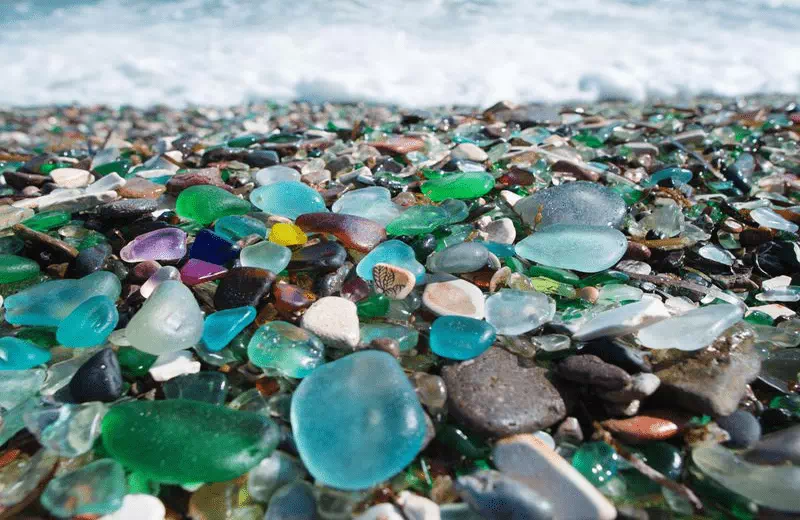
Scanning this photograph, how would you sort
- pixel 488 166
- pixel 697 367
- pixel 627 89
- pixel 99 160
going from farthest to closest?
pixel 627 89 → pixel 99 160 → pixel 488 166 → pixel 697 367

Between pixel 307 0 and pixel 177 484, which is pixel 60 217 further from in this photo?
pixel 307 0

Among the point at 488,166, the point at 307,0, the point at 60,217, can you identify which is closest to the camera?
the point at 60,217

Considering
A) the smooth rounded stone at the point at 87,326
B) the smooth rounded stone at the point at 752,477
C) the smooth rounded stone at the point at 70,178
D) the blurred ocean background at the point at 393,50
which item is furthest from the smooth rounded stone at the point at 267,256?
the blurred ocean background at the point at 393,50

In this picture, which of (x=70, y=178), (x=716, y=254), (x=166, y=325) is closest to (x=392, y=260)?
(x=166, y=325)

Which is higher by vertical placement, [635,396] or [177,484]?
[635,396]

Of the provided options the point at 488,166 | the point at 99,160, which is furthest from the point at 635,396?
the point at 99,160

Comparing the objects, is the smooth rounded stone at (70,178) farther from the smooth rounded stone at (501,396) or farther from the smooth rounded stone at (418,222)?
the smooth rounded stone at (501,396)

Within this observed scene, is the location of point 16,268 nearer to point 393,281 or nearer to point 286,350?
point 286,350
